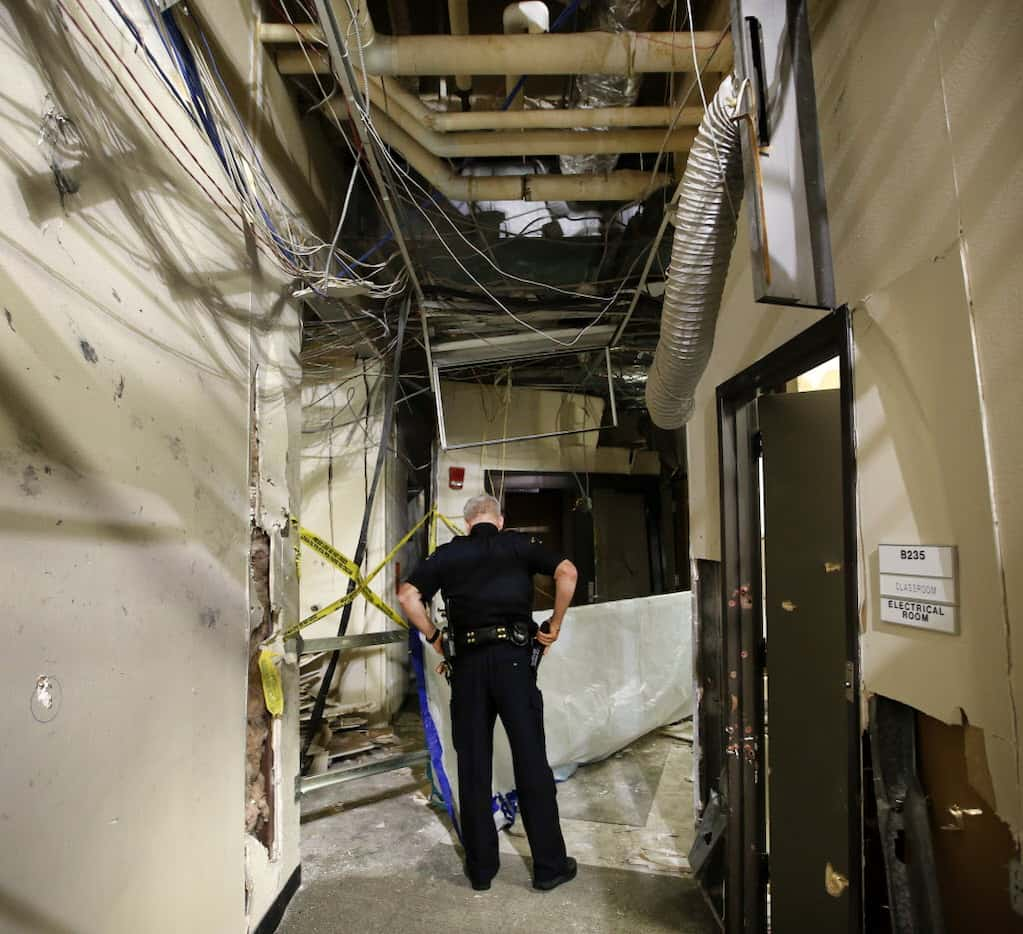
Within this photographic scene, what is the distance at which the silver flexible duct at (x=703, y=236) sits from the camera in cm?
125

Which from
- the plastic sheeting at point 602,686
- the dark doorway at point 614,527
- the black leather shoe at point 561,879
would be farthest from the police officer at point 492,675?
the dark doorway at point 614,527

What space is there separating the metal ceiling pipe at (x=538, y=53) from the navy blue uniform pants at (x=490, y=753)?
1.97 metres

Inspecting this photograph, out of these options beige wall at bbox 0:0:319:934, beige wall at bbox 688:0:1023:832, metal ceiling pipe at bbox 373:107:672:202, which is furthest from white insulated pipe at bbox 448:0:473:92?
beige wall at bbox 688:0:1023:832

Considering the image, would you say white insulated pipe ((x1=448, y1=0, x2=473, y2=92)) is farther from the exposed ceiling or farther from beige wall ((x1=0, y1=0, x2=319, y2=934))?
beige wall ((x1=0, y1=0, x2=319, y2=934))

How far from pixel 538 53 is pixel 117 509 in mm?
1744

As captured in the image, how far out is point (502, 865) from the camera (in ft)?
7.36

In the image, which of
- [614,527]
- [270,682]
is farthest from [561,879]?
[614,527]

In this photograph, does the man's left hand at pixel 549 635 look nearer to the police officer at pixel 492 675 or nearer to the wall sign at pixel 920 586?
the police officer at pixel 492 675

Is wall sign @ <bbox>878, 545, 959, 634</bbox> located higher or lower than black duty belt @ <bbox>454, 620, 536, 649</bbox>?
higher

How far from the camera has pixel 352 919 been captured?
1.92m

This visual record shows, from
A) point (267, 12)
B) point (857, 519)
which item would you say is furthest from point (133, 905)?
point (267, 12)

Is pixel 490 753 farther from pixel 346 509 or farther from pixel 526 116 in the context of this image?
pixel 526 116

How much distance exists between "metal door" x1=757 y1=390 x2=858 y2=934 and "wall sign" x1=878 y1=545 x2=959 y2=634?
461mm

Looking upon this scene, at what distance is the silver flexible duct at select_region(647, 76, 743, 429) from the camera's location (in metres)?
1.25
